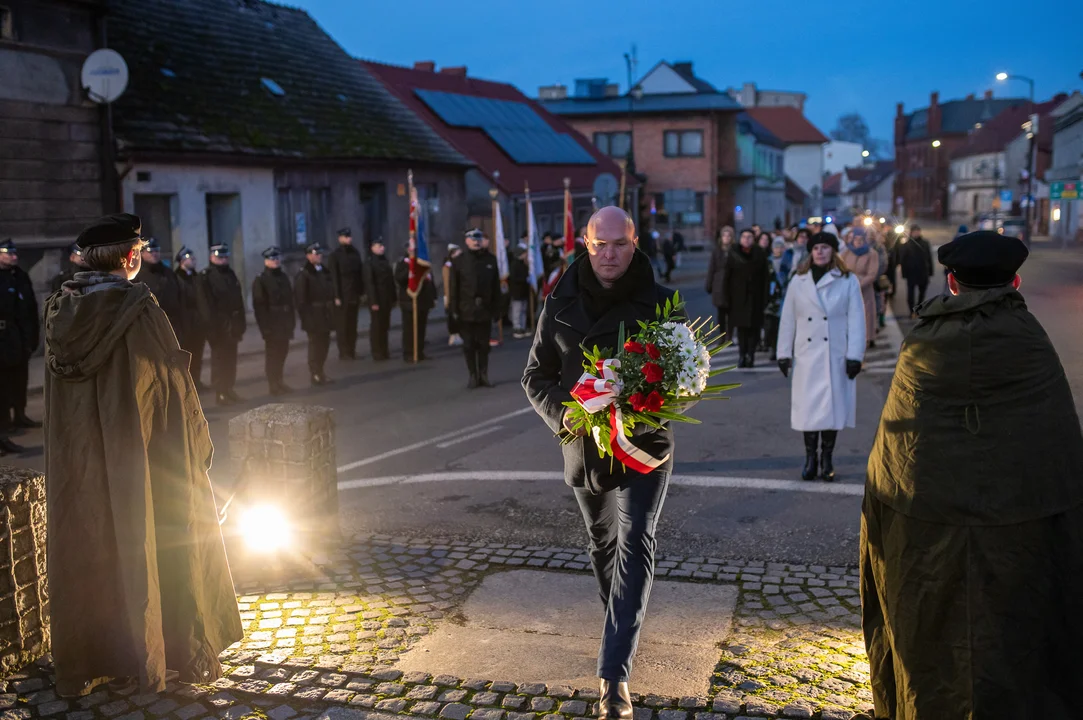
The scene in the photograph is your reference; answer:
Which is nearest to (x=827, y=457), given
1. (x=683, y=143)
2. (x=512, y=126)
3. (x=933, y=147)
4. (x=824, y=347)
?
(x=824, y=347)

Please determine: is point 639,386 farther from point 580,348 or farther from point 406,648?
point 406,648

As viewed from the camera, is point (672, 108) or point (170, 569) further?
point (672, 108)

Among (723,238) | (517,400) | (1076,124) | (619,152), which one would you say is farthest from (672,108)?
(517,400)

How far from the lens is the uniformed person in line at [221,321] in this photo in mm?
13508

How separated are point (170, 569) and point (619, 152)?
184 feet

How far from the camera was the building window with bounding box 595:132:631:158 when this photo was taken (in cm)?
5888

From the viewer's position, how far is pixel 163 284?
41.7 ft

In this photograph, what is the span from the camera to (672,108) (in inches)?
2270

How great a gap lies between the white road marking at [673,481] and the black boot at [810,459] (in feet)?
0.32

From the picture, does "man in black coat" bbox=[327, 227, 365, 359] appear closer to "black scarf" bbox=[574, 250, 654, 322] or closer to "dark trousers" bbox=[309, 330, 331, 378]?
"dark trousers" bbox=[309, 330, 331, 378]

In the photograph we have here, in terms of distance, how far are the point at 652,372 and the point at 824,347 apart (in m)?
4.68

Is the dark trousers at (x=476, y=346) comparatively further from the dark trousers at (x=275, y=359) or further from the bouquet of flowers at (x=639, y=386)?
the bouquet of flowers at (x=639, y=386)

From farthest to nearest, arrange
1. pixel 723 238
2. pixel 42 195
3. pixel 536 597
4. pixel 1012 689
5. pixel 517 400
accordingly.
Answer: pixel 42 195, pixel 723 238, pixel 517 400, pixel 536 597, pixel 1012 689

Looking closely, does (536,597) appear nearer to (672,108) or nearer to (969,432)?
(969,432)
